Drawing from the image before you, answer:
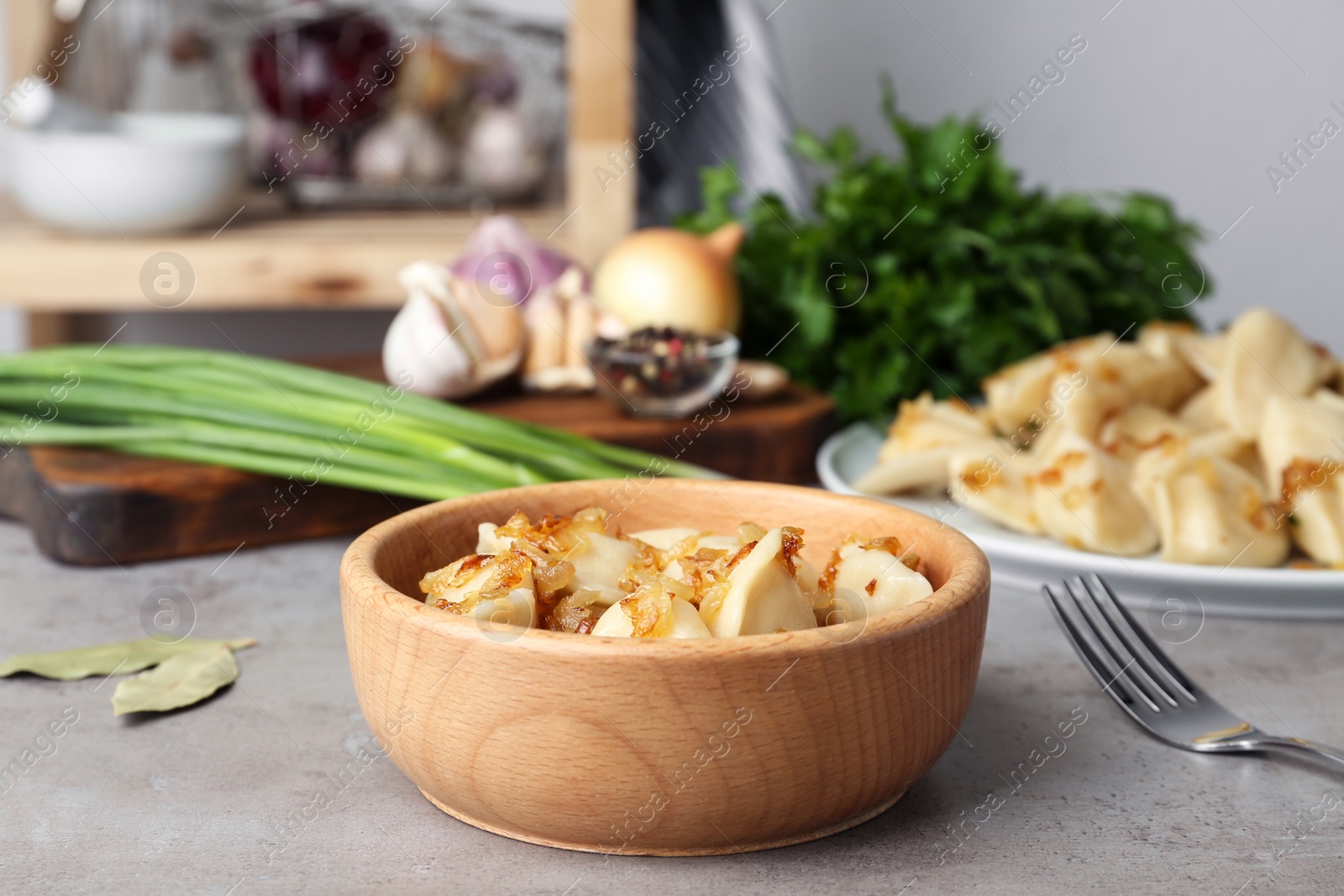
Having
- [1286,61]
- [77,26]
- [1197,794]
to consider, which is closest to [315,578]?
[1197,794]

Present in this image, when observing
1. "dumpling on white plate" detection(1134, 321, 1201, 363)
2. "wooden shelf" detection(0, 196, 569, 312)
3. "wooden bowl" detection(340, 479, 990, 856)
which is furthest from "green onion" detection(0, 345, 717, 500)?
"wooden shelf" detection(0, 196, 569, 312)

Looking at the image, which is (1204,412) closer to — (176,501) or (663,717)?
(663,717)

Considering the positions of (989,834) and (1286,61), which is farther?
(1286,61)

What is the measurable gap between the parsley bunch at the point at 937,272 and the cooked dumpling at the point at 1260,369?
293 mm

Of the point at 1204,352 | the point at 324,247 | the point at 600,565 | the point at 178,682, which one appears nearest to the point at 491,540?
the point at 600,565

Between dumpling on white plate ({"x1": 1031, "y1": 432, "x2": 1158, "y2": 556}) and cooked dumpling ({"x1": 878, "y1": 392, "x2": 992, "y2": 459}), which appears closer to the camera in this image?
dumpling on white plate ({"x1": 1031, "y1": 432, "x2": 1158, "y2": 556})

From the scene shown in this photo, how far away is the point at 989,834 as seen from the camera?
689mm

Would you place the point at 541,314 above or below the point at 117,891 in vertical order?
above

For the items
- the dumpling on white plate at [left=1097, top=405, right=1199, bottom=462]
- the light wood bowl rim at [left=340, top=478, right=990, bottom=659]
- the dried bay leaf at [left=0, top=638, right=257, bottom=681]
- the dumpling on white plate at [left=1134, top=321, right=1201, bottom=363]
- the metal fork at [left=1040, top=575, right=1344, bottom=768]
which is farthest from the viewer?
the dumpling on white plate at [left=1134, top=321, right=1201, bottom=363]

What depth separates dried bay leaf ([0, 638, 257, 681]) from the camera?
900 millimetres

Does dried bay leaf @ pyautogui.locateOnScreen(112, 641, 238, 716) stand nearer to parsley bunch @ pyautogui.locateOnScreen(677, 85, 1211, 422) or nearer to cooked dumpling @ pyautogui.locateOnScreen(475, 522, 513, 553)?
cooked dumpling @ pyautogui.locateOnScreen(475, 522, 513, 553)

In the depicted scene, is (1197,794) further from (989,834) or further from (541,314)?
(541,314)

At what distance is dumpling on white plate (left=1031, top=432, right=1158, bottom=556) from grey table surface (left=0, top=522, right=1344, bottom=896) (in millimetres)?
142

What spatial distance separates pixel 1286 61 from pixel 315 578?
2.34 metres
